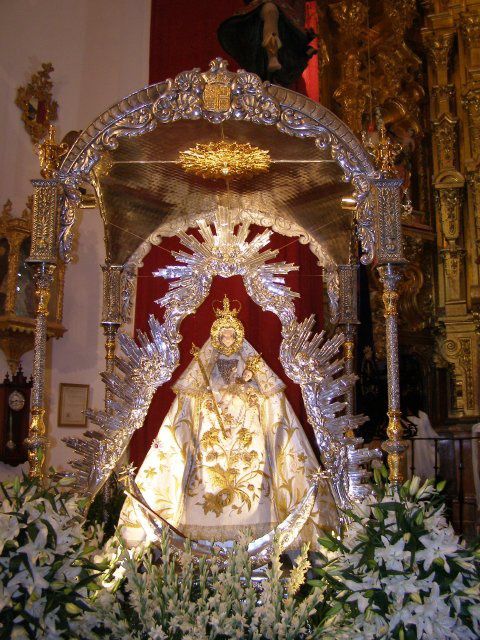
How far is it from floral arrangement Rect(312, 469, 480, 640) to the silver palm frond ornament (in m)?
1.38

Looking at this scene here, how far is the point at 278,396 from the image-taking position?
18.5ft

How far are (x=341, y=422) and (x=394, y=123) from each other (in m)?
4.25

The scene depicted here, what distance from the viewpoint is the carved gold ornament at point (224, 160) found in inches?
205

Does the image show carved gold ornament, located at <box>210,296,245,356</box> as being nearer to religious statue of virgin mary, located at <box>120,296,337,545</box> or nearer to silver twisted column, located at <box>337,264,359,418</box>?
religious statue of virgin mary, located at <box>120,296,337,545</box>

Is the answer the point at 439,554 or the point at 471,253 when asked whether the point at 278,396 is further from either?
the point at 471,253

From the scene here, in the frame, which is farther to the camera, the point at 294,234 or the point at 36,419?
the point at 294,234

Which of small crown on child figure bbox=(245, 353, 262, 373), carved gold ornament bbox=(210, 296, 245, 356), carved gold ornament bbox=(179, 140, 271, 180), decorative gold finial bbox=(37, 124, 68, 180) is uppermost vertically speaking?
carved gold ornament bbox=(179, 140, 271, 180)

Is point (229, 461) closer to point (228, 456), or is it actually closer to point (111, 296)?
point (228, 456)

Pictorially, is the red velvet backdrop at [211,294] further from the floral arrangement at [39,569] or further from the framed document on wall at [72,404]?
the floral arrangement at [39,569]

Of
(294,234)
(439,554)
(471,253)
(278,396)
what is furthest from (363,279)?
(439,554)

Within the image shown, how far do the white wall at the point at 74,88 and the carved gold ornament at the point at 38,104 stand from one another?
0.09m

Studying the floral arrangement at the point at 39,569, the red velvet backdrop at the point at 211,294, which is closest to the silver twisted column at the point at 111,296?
the red velvet backdrop at the point at 211,294

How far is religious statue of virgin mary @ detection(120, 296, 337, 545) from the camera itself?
5.23 m

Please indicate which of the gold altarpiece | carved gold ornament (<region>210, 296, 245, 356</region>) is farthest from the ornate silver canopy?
the gold altarpiece
